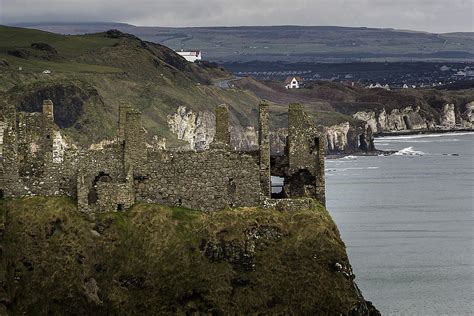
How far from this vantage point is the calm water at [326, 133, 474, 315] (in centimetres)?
5391

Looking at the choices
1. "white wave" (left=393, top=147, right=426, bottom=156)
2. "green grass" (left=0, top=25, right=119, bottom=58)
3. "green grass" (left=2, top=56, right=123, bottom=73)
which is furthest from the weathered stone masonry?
"white wave" (left=393, top=147, right=426, bottom=156)

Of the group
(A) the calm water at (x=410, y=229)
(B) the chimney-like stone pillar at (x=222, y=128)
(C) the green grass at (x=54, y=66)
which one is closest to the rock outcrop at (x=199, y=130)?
(A) the calm water at (x=410, y=229)

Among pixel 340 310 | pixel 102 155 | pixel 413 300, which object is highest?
pixel 102 155

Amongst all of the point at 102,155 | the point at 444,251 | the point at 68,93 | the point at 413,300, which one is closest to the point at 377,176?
the point at 68,93

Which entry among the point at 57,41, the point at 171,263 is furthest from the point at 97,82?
the point at 171,263

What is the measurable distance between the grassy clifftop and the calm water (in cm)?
1592

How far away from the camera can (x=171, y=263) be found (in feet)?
110

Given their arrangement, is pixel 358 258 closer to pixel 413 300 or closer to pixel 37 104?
pixel 413 300

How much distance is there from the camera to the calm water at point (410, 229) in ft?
177

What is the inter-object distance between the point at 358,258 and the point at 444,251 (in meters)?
6.37

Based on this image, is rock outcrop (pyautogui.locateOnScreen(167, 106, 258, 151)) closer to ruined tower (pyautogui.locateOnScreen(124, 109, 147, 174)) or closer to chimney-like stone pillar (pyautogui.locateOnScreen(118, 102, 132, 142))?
chimney-like stone pillar (pyautogui.locateOnScreen(118, 102, 132, 142))

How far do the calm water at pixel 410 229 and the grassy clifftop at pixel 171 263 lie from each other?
1592 centimetres

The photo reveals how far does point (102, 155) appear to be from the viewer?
3597cm

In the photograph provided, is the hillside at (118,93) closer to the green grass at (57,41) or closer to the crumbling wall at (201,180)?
the green grass at (57,41)
